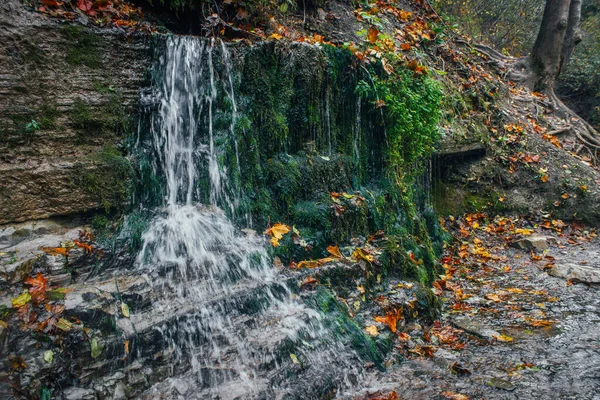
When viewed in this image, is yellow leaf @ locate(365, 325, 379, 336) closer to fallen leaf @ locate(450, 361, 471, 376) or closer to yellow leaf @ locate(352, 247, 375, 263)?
fallen leaf @ locate(450, 361, 471, 376)

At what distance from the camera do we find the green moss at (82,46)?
3287 millimetres

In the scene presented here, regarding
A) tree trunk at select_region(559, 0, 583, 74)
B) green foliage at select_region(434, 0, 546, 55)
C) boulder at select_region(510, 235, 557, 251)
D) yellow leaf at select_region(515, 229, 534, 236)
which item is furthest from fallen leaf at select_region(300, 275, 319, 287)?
green foliage at select_region(434, 0, 546, 55)

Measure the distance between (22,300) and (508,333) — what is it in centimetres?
413

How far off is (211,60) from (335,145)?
187 cm

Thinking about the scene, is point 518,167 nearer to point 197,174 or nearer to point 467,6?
point 197,174

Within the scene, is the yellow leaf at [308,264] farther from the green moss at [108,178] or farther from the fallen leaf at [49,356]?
the fallen leaf at [49,356]

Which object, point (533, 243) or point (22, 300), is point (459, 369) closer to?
point (22, 300)

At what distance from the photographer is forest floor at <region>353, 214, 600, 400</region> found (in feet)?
8.98

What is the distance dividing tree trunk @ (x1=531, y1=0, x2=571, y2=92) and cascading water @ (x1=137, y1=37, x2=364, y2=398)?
9168 mm

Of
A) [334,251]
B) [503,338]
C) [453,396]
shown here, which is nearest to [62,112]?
[334,251]

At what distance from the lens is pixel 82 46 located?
132 inches

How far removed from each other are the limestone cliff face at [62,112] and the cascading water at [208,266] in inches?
14.3

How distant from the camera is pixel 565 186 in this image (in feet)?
22.6

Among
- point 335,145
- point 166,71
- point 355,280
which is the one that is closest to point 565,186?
point 335,145
